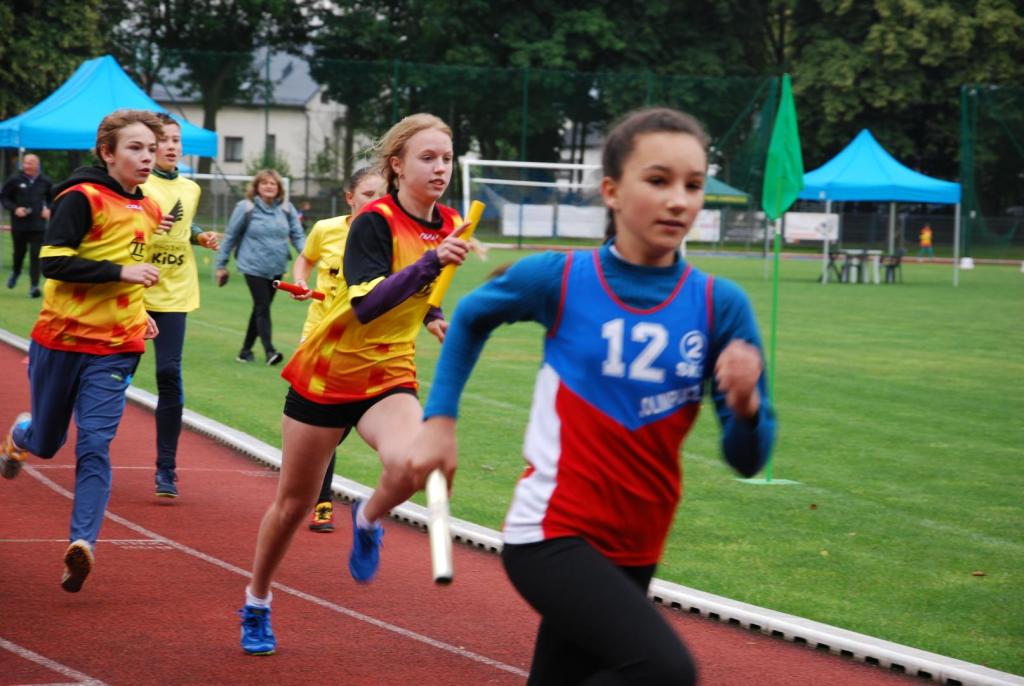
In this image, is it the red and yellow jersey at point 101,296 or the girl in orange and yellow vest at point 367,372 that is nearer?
the girl in orange and yellow vest at point 367,372

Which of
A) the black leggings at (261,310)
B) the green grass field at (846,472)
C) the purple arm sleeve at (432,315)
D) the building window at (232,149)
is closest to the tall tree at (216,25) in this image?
the building window at (232,149)

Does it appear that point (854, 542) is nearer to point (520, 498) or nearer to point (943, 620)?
point (943, 620)

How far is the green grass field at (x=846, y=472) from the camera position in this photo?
6535mm

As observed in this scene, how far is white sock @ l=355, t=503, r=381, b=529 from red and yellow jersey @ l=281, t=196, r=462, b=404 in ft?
1.57

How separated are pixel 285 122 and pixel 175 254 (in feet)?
120

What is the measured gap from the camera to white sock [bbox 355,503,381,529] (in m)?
5.37

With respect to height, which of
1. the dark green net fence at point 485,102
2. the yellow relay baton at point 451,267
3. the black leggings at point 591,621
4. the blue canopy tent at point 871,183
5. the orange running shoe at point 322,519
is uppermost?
the dark green net fence at point 485,102

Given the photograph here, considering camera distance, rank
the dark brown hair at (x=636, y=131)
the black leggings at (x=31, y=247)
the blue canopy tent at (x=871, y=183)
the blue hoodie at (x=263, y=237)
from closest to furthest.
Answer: the dark brown hair at (x=636, y=131), the blue hoodie at (x=263, y=237), the black leggings at (x=31, y=247), the blue canopy tent at (x=871, y=183)

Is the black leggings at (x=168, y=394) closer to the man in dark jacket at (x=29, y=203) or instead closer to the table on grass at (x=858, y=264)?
the man in dark jacket at (x=29, y=203)

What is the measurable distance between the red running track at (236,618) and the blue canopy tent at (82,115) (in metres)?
18.9

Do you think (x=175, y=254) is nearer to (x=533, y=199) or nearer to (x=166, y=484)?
(x=166, y=484)

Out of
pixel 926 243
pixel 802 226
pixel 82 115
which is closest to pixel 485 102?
pixel 802 226

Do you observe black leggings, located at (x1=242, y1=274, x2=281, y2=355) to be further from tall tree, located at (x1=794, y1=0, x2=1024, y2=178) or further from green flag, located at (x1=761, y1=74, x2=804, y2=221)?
tall tree, located at (x1=794, y1=0, x2=1024, y2=178)

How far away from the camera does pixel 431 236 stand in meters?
5.38
